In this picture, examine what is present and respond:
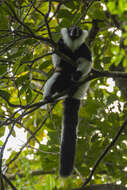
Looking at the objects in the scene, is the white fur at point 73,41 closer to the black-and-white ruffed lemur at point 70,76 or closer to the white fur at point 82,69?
the black-and-white ruffed lemur at point 70,76

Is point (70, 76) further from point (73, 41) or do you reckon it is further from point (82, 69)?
point (73, 41)

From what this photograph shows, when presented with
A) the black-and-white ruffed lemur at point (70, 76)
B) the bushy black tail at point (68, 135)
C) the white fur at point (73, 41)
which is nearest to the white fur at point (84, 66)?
the black-and-white ruffed lemur at point (70, 76)

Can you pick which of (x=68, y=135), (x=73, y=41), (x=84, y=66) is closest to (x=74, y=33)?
(x=73, y=41)

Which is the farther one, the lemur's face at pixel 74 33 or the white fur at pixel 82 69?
the lemur's face at pixel 74 33

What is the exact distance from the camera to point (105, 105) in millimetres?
3285

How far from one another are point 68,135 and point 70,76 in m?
0.77

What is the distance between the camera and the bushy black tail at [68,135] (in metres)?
2.86

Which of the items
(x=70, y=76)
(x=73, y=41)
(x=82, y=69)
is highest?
(x=73, y=41)

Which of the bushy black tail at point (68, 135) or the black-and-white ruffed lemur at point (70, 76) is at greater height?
the black-and-white ruffed lemur at point (70, 76)

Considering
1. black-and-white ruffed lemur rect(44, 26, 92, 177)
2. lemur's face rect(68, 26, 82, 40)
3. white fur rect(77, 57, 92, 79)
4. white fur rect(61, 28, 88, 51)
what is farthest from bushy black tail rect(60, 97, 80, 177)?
lemur's face rect(68, 26, 82, 40)

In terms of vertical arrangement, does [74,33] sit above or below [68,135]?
above

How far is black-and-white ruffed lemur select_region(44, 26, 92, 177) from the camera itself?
10.9 feet

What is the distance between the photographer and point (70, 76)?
138 inches

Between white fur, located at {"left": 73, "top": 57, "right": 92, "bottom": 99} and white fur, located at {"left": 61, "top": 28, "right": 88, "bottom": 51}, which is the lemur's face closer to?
white fur, located at {"left": 61, "top": 28, "right": 88, "bottom": 51}
